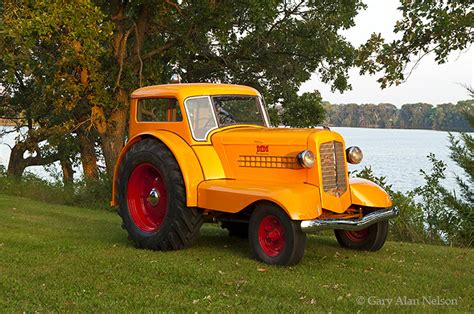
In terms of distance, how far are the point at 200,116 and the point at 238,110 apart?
2.07 ft

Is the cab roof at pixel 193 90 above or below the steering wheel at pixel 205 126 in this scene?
above

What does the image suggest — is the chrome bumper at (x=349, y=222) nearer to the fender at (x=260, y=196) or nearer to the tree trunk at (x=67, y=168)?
the fender at (x=260, y=196)

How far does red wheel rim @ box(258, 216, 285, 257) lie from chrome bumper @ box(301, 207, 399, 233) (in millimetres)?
389

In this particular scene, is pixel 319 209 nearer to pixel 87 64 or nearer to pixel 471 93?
pixel 471 93

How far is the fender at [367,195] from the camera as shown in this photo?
6715 millimetres

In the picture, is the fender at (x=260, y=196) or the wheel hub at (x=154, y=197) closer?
the fender at (x=260, y=196)

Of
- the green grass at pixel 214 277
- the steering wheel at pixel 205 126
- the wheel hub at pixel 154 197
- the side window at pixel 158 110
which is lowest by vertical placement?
the green grass at pixel 214 277

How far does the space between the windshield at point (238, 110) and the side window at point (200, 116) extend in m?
0.08

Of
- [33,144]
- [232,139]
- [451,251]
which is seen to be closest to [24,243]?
[232,139]

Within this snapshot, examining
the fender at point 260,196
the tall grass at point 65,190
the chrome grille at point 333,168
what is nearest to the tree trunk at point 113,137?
the tall grass at point 65,190

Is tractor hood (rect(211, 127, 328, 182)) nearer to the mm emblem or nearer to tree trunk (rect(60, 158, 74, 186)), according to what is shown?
the mm emblem

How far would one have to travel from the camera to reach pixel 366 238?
7250 mm

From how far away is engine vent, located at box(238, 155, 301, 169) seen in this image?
644cm

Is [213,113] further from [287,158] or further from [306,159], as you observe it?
[306,159]
